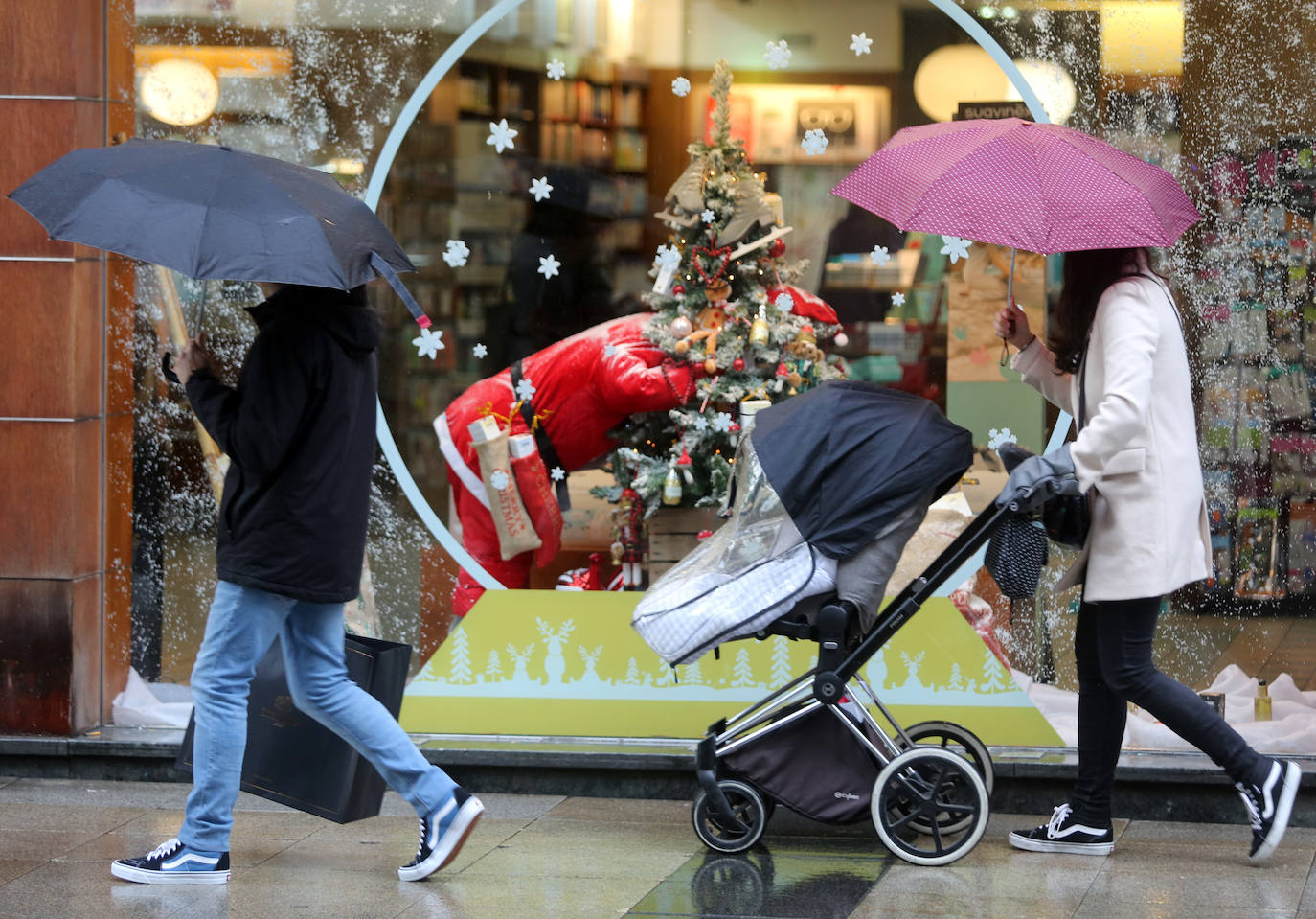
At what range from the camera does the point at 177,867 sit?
14.8 feet

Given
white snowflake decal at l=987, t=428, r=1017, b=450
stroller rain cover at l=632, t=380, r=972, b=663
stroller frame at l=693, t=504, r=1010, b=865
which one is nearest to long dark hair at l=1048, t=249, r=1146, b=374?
stroller rain cover at l=632, t=380, r=972, b=663

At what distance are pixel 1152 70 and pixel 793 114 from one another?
1.21 metres

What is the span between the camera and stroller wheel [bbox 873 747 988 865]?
15.4ft

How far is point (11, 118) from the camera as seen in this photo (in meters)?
5.80

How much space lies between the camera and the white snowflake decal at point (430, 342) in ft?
20.0

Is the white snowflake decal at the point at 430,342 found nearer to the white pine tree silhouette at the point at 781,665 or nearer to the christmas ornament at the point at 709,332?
the christmas ornament at the point at 709,332

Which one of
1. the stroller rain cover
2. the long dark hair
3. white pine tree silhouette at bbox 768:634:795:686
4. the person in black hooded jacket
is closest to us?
the person in black hooded jacket

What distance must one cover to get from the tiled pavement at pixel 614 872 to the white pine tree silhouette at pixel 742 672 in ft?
1.59

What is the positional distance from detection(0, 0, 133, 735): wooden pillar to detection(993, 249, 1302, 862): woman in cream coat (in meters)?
3.24

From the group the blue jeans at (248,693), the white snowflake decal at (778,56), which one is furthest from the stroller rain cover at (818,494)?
the white snowflake decal at (778,56)

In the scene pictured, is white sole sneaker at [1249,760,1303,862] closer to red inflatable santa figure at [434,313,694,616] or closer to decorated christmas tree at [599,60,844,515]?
decorated christmas tree at [599,60,844,515]

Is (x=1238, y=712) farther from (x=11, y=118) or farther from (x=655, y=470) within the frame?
(x=11, y=118)

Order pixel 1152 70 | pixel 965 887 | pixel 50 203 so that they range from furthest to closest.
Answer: pixel 1152 70 → pixel 965 887 → pixel 50 203

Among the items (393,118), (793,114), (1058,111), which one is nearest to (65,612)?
(393,118)
